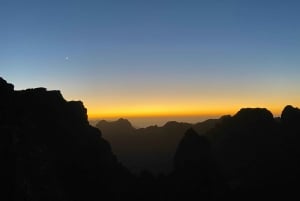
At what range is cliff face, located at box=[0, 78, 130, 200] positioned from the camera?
6128cm

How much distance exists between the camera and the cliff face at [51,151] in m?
61.3

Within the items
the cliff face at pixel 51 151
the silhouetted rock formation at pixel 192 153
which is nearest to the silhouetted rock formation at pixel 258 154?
the silhouetted rock formation at pixel 192 153

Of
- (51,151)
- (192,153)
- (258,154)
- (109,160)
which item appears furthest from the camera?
(258,154)

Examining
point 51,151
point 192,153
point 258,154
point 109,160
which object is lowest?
point 258,154

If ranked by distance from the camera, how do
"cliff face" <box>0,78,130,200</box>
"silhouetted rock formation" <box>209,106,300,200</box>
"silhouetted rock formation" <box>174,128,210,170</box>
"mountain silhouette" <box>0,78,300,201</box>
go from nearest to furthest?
1. "cliff face" <box>0,78,130,200</box>
2. "mountain silhouette" <box>0,78,300,201</box>
3. "silhouetted rock formation" <box>174,128,210,170</box>
4. "silhouetted rock formation" <box>209,106,300,200</box>

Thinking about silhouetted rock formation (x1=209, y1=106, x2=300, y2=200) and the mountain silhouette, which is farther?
silhouetted rock formation (x1=209, y1=106, x2=300, y2=200)

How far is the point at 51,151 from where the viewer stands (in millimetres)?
83750

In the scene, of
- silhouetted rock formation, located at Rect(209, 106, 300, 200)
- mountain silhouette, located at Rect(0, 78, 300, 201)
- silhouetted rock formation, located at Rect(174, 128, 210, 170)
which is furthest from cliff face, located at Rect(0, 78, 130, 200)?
silhouetted rock formation, located at Rect(209, 106, 300, 200)

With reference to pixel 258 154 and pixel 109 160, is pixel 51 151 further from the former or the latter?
pixel 258 154

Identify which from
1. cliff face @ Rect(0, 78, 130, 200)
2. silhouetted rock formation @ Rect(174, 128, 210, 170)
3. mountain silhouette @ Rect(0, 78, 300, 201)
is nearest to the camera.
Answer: cliff face @ Rect(0, 78, 130, 200)

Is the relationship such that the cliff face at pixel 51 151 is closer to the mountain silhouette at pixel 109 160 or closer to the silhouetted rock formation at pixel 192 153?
the mountain silhouette at pixel 109 160

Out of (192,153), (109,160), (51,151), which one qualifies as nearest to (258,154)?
(192,153)

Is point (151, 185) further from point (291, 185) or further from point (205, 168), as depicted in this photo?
point (291, 185)

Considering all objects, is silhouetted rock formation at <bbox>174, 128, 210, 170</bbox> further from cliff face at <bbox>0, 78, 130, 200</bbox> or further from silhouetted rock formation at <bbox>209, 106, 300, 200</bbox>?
cliff face at <bbox>0, 78, 130, 200</bbox>
